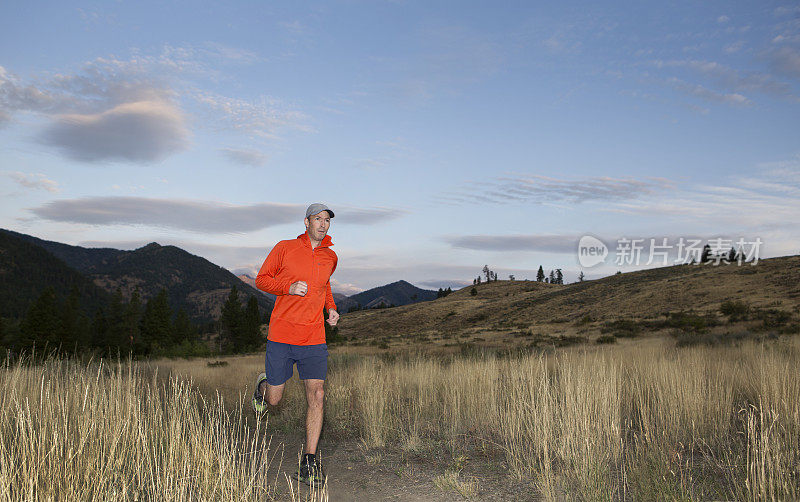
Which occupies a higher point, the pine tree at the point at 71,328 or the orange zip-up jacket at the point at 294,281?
the orange zip-up jacket at the point at 294,281

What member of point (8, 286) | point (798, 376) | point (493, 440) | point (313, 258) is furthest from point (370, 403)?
point (8, 286)

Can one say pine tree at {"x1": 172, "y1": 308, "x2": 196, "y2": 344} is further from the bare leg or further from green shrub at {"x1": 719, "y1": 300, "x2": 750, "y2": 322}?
the bare leg

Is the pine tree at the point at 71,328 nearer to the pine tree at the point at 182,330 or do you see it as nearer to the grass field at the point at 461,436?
the pine tree at the point at 182,330

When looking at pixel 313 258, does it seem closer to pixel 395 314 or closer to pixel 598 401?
pixel 598 401

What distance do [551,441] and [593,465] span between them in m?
0.66

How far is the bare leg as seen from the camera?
467 cm

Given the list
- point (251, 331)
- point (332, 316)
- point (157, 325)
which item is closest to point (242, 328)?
point (251, 331)

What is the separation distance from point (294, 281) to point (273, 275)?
0.27 meters

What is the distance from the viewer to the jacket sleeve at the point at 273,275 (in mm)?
4758

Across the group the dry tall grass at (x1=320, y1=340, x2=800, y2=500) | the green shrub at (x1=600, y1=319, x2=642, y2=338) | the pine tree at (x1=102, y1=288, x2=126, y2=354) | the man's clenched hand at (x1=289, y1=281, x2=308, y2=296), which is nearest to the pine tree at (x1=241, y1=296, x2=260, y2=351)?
the pine tree at (x1=102, y1=288, x2=126, y2=354)

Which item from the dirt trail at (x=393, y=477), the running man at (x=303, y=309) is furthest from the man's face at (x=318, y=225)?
the dirt trail at (x=393, y=477)

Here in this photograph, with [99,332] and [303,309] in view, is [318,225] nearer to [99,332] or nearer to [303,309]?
[303,309]

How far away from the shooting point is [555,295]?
69.2 metres

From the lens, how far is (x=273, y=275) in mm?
4910
